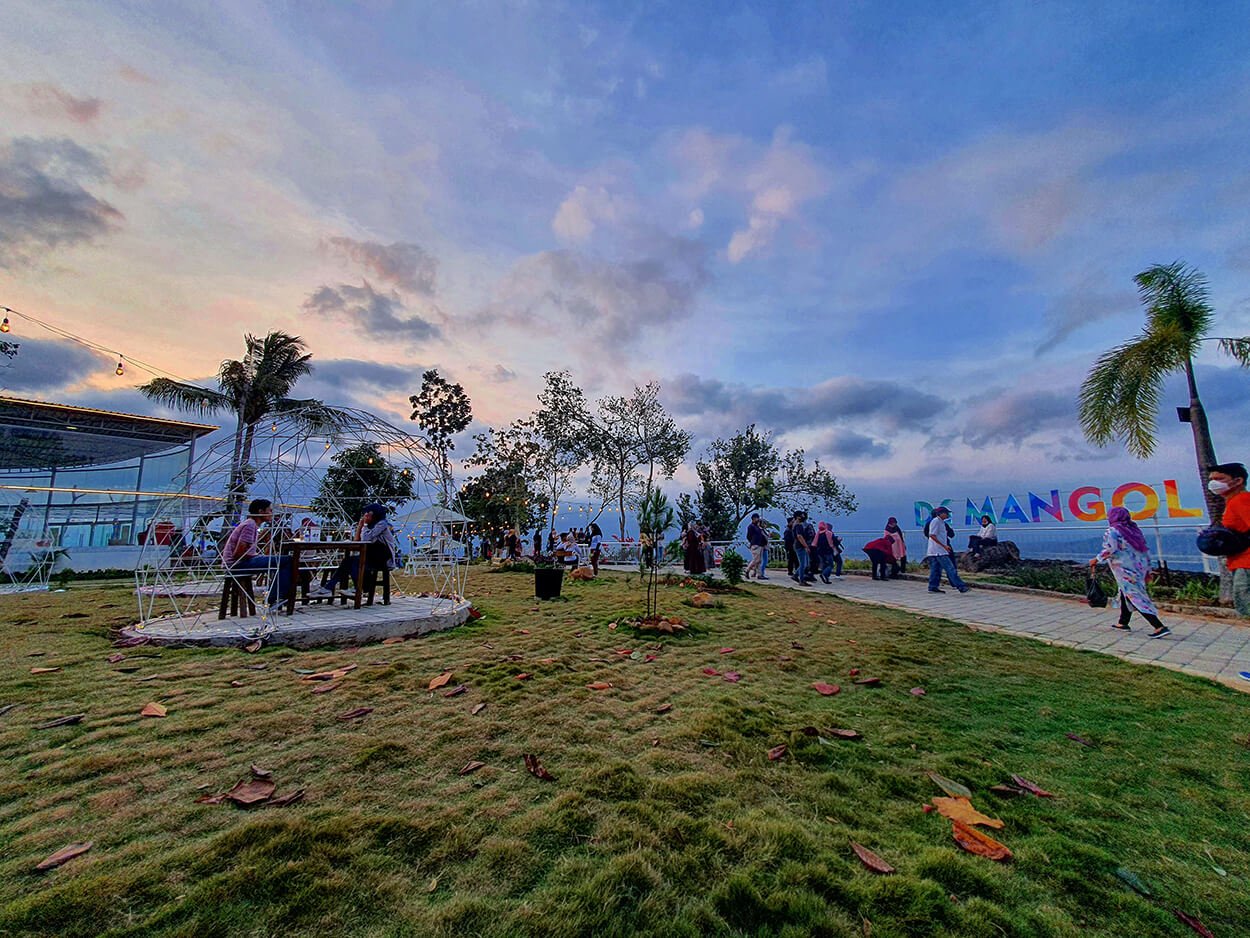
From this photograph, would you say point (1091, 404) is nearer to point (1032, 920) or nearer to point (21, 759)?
point (1032, 920)

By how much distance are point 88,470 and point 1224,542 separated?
24.9 meters

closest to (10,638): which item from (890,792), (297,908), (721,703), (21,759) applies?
(21,759)

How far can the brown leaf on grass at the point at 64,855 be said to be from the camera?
1782mm

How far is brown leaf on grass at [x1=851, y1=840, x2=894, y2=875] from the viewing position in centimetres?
192

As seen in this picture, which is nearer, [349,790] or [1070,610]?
[349,790]

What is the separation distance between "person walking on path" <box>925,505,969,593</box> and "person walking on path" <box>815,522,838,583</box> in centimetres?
260

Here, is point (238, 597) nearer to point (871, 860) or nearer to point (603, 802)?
point (603, 802)

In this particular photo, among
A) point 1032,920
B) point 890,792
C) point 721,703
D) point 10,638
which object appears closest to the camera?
point 1032,920

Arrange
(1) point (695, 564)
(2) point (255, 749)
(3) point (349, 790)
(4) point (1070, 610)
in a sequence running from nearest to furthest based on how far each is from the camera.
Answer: (3) point (349, 790) < (2) point (255, 749) < (4) point (1070, 610) < (1) point (695, 564)

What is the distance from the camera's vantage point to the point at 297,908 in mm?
1603

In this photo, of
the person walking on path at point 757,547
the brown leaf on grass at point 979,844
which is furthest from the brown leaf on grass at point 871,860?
the person walking on path at point 757,547

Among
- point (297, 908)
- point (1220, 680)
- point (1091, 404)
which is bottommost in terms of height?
point (1220, 680)

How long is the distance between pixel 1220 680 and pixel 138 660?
10256 millimetres

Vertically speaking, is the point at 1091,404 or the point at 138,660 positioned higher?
the point at 1091,404
